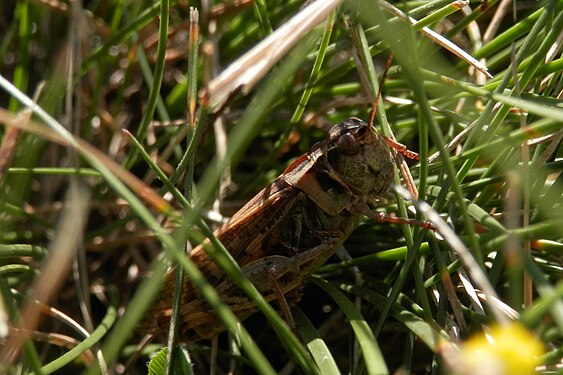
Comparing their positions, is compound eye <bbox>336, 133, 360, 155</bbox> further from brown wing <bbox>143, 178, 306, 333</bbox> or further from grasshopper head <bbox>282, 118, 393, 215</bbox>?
brown wing <bbox>143, 178, 306, 333</bbox>

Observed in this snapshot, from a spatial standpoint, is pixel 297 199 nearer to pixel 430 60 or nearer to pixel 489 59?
pixel 430 60

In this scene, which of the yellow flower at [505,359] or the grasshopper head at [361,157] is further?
A: the grasshopper head at [361,157]

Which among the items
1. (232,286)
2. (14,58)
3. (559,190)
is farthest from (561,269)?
(14,58)

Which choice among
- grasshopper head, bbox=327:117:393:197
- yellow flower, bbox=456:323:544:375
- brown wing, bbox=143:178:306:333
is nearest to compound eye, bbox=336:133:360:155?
grasshopper head, bbox=327:117:393:197

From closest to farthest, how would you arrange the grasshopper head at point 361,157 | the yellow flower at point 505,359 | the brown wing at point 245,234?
the yellow flower at point 505,359 < the grasshopper head at point 361,157 < the brown wing at point 245,234

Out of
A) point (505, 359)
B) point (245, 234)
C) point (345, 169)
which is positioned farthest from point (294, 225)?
point (505, 359)

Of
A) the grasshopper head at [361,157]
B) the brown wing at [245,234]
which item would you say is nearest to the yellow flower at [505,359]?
the grasshopper head at [361,157]

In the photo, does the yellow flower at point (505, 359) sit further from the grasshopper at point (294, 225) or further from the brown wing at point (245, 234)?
the brown wing at point (245, 234)
